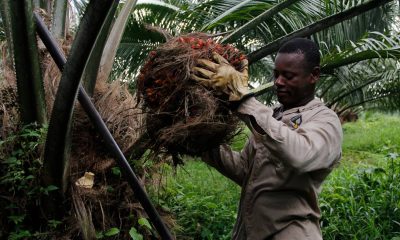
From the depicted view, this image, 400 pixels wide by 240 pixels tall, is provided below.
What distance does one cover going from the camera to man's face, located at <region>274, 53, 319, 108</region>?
2.09 metres

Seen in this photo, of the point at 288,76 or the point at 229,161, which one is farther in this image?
the point at 229,161

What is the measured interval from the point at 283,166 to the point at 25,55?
1.40 m

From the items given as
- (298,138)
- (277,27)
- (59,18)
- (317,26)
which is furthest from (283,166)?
(277,27)

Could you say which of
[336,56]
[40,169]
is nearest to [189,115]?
[40,169]

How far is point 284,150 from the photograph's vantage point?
1.74m

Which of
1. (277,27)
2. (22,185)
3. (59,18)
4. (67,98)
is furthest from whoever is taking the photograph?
(277,27)

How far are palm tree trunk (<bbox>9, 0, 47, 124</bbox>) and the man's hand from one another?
1.02 metres

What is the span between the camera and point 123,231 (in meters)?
3.09

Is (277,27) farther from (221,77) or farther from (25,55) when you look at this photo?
(221,77)

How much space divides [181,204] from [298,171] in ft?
8.13

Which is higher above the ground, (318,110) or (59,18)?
(59,18)

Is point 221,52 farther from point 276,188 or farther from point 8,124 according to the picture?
point 8,124

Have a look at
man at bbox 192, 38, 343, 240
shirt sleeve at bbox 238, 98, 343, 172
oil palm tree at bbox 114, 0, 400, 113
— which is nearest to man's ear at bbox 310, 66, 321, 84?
man at bbox 192, 38, 343, 240

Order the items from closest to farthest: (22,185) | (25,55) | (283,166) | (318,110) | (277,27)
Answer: (283,166), (318,110), (25,55), (22,185), (277,27)
